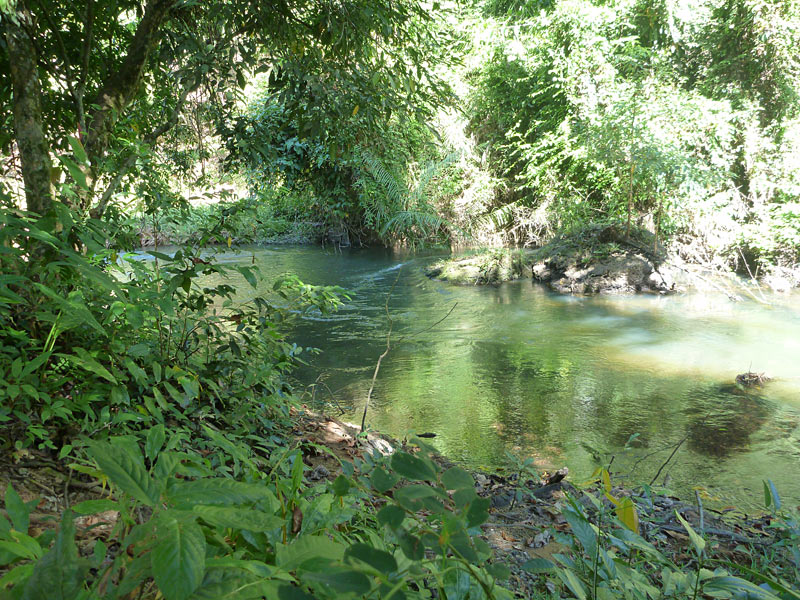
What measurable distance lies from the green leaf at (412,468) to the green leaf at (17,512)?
585 mm

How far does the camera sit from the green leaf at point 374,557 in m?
0.69

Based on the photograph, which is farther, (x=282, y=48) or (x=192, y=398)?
(x=282, y=48)

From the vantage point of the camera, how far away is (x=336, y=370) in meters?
5.75

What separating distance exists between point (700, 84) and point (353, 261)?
874 cm

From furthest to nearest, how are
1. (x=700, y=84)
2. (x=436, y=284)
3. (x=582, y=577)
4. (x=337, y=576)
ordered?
(x=700, y=84)
(x=436, y=284)
(x=582, y=577)
(x=337, y=576)

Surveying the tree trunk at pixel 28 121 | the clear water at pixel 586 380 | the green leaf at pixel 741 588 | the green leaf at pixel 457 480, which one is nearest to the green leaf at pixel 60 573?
the green leaf at pixel 457 480

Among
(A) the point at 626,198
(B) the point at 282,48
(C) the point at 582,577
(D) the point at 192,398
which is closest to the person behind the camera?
(C) the point at 582,577

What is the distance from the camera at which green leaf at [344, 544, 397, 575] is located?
69 cm

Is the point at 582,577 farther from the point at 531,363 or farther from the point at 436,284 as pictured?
the point at 436,284

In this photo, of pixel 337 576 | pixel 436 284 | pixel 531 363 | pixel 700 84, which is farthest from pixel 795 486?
pixel 700 84

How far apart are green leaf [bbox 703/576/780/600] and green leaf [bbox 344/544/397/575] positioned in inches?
28.4

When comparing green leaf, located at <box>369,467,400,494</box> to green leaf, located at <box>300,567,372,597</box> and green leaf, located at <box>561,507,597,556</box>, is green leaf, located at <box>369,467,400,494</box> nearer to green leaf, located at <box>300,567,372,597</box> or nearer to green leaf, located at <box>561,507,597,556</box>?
green leaf, located at <box>300,567,372,597</box>

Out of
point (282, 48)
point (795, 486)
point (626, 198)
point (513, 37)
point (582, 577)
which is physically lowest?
point (795, 486)

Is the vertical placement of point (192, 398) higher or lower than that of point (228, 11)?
lower
